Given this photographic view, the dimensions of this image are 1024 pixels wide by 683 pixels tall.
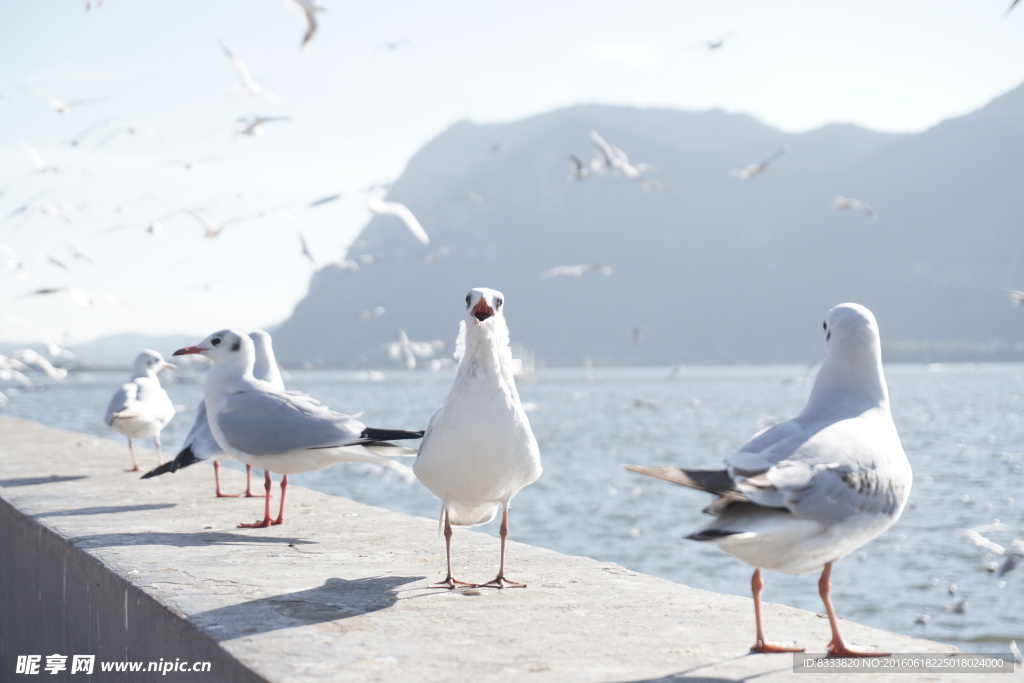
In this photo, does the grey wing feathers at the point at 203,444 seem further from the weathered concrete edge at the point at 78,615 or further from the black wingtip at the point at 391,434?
the black wingtip at the point at 391,434

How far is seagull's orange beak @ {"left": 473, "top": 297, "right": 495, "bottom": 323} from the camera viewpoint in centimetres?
418

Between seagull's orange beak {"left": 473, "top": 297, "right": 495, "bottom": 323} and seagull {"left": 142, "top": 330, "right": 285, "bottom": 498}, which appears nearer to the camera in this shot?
seagull's orange beak {"left": 473, "top": 297, "right": 495, "bottom": 323}

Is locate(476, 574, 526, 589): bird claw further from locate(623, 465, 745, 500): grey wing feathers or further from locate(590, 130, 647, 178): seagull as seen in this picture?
locate(590, 130, 647, 178): seagull

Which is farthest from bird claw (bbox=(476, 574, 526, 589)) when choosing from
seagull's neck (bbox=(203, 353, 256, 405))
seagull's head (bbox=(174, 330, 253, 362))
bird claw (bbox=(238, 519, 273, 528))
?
seagull's head (bbox=(174, 330, 253, 362))

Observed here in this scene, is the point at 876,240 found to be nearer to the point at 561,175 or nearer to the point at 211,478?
the point at 561,175

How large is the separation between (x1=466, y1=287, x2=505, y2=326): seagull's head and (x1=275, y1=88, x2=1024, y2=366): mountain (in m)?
125

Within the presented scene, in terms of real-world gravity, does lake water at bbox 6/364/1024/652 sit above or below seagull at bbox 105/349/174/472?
below

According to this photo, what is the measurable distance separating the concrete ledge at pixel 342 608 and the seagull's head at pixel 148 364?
15.9 feet

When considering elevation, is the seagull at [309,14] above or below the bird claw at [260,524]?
above

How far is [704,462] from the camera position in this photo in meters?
38.2

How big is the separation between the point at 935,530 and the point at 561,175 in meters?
151

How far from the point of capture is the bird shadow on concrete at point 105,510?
5.91 meters

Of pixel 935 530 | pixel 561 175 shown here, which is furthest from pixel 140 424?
pixel 561 175

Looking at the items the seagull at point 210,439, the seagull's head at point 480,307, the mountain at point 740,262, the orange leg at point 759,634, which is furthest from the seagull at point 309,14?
the mountain at point 740,262
